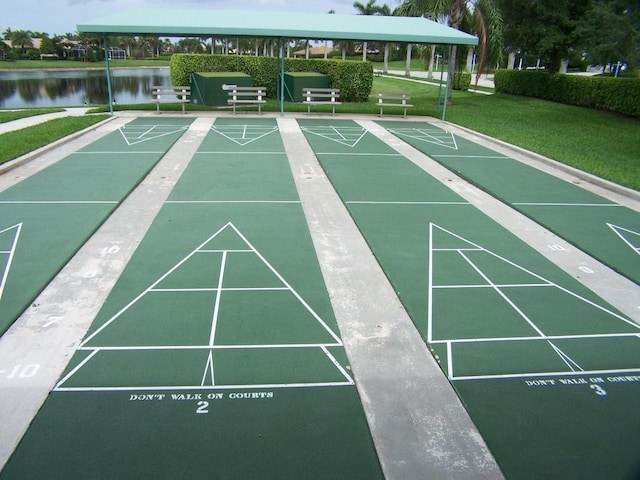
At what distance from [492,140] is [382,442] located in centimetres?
1467

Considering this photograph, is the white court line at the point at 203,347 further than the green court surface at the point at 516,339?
Yes

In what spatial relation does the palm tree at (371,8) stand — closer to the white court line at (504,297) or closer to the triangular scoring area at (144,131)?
the triangular scoring area at (144,131)

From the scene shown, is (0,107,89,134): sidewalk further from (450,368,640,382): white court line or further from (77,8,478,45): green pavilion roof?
(450,368,640,382): white court line

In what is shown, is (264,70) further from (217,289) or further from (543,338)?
(543,338)

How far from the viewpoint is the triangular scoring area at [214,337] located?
451 cm

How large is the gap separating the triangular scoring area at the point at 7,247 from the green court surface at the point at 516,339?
190 inches

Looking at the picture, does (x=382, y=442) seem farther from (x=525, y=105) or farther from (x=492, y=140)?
(x=525, y=105)

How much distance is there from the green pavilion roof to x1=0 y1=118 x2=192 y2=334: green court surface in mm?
5338

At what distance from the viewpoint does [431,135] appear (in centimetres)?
1756

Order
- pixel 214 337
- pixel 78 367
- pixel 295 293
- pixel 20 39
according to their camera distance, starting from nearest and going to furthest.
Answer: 1. pixel 78 367
2. pixel 214 337
3. pixel 295 293
4. pixel 20 39

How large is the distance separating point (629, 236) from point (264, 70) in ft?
70.1

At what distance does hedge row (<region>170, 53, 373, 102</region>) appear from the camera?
82.5 feet

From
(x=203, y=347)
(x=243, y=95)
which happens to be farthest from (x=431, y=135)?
(x=203, y=347)

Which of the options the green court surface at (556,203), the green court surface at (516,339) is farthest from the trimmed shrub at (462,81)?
the green court surface at (516,339)
